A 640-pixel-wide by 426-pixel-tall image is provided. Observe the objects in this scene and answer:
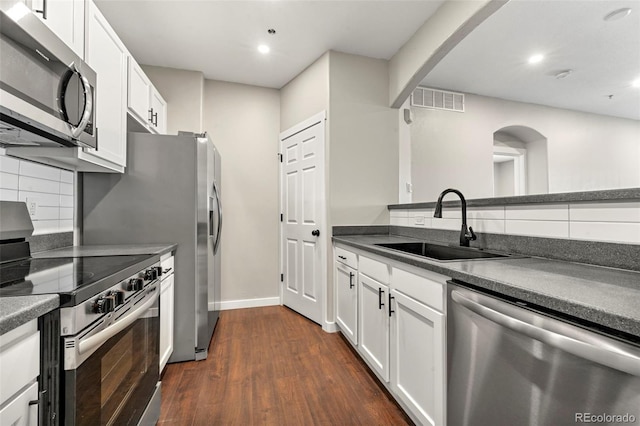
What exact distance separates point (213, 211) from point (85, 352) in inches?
62.7

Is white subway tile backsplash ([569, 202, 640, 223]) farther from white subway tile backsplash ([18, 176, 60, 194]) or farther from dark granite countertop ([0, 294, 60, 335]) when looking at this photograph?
white subway tile backsplash ([18, 176, 60, 194])

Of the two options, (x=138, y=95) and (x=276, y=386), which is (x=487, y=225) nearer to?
(x=276, y=386)

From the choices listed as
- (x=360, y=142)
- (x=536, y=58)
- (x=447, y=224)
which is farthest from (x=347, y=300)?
(x=536, y=58)

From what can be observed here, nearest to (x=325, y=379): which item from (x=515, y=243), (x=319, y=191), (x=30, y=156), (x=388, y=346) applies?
(x=388, y=346)

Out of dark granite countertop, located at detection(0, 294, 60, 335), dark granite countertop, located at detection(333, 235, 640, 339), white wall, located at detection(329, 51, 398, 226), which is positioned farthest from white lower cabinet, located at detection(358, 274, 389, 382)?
dark granite countertop, located at detection(0, 294, 60, 335)

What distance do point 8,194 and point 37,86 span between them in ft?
2.30

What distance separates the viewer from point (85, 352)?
32.2 inches

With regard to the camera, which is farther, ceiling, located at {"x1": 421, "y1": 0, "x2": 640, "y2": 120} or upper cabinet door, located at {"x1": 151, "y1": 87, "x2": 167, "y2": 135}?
upper cabinet door, located at {"x1": 151, "y1": 87, "x2": 167, "y2": 135}

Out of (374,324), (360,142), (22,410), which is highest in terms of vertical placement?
(360,142)

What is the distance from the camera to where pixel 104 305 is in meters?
0.92

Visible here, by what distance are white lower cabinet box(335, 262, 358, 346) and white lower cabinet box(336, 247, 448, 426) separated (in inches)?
4.8

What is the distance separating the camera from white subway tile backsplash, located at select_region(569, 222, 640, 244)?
1.06 metres

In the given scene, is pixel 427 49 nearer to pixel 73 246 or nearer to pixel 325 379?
pixel 325 379

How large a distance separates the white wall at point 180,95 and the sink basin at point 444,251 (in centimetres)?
246
